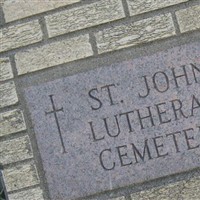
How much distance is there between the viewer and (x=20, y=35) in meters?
3.85

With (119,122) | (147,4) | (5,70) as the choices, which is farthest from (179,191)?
(5,70)

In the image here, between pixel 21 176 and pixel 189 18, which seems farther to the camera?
pixel 21 176

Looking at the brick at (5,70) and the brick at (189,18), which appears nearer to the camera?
the brick at (189,18)

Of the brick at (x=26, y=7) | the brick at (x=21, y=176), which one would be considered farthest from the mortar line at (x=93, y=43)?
the brick at (x=21, y=176)

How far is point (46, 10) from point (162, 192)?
132 cm

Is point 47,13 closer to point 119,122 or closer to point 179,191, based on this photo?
point 119,122

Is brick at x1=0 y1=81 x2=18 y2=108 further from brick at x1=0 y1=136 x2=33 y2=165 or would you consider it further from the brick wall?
brick at x1=0 y1=136 x2=33 y2=165

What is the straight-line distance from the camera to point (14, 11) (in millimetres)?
3840

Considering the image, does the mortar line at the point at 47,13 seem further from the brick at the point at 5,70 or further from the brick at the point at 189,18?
the brick at the point at 189,18

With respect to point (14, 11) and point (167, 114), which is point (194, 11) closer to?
point (167, 114)

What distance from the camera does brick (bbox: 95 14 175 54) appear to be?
3764mm

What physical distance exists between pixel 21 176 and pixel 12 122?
1.12ft

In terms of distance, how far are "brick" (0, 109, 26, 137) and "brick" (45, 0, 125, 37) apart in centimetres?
54

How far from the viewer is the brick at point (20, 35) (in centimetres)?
384
